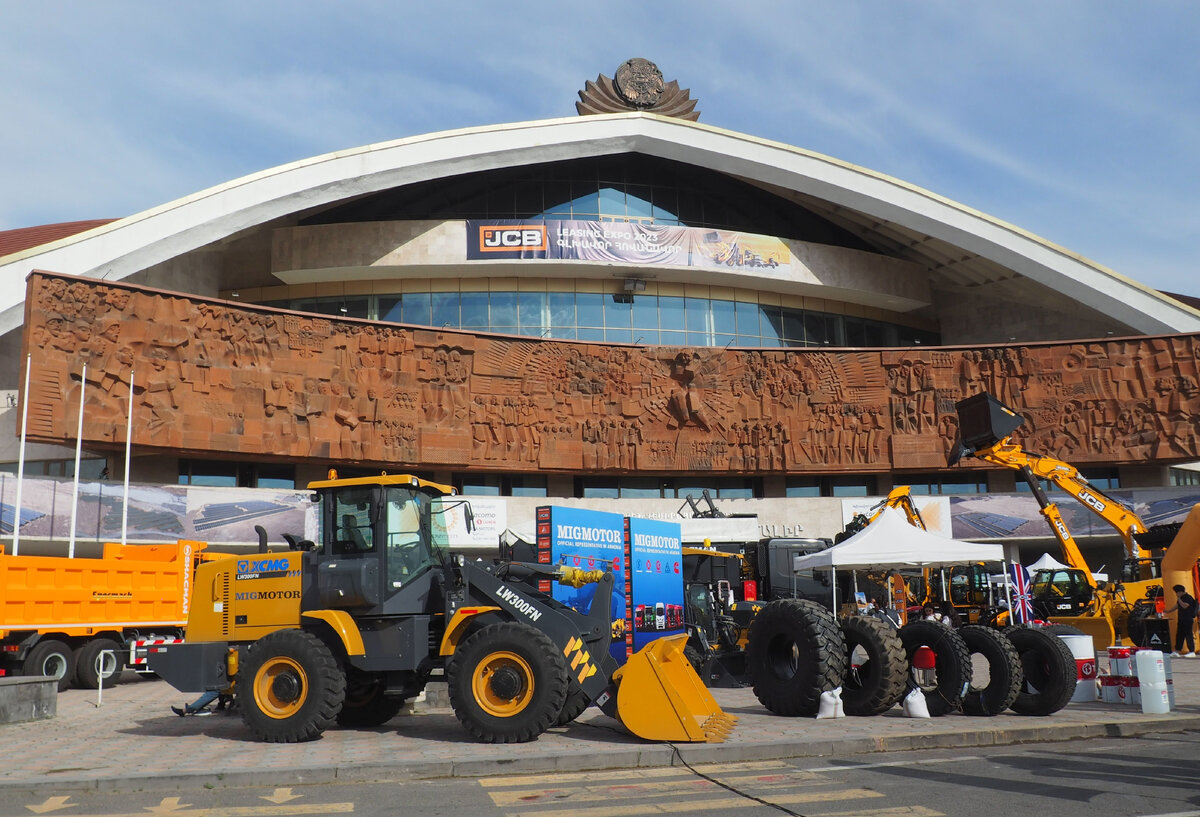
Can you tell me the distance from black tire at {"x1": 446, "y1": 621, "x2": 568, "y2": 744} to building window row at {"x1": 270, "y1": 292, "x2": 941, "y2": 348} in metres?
25.3

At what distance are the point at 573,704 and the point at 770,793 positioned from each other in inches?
132

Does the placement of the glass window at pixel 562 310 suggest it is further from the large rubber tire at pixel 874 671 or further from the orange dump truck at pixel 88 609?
the large rubber tire at pixel 874 671

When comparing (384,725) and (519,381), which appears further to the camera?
(519,381)

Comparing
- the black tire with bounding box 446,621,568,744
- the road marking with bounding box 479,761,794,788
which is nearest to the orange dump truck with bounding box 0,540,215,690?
the black tire with bounding box 446,621,568,744

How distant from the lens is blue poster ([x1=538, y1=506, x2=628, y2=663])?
16.1 meters

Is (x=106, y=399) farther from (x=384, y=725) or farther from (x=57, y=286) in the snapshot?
(x=384, y=725)

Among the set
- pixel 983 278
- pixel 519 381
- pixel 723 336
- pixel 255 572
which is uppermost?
pixel 983 278

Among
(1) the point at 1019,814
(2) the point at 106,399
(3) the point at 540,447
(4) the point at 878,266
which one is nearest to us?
(1) the point at 1019,814

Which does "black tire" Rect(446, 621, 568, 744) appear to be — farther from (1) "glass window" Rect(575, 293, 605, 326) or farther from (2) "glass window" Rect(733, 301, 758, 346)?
(2) "glass window" Rect(733, 301, 758, 346)

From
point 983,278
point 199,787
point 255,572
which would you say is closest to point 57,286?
point 255,572

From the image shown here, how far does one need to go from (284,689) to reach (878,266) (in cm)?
3328

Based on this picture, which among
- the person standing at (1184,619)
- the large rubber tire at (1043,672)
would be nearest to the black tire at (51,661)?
the large rubber tire at (1043,672)

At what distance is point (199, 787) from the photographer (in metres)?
7.79

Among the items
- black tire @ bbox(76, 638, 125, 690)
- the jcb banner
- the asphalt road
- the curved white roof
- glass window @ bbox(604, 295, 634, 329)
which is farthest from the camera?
glass window @ bbox(604, 295, 634, 329)
